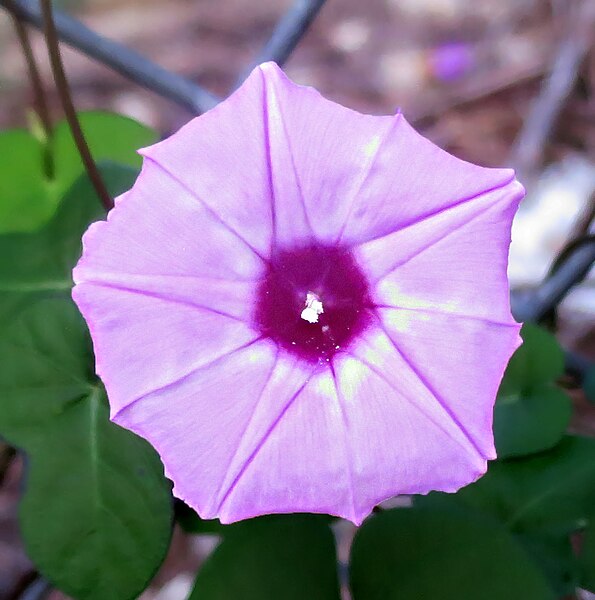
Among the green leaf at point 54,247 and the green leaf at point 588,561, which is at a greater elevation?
the green leaf at point 54,247

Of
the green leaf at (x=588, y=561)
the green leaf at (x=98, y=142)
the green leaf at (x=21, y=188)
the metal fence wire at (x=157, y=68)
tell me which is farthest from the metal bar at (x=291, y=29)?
the green leaf at (x=588, y=561)

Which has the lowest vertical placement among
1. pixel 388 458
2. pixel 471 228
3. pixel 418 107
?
pixel 388 458

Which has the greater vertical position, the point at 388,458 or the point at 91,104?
the point at 91,104

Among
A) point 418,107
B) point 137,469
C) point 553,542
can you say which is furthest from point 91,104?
point 553,542

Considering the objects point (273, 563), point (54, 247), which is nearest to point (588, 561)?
point (273, 563)

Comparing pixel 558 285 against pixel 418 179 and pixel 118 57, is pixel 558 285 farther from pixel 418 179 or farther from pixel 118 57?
pixel 118 57

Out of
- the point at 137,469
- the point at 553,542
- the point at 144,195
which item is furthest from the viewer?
the point at 553,542

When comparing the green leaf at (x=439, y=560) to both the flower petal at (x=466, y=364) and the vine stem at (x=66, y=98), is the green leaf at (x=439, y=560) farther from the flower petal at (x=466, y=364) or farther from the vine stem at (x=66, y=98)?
the vine stem at (x=66, y=98)

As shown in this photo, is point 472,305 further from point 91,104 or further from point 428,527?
point 91,104
